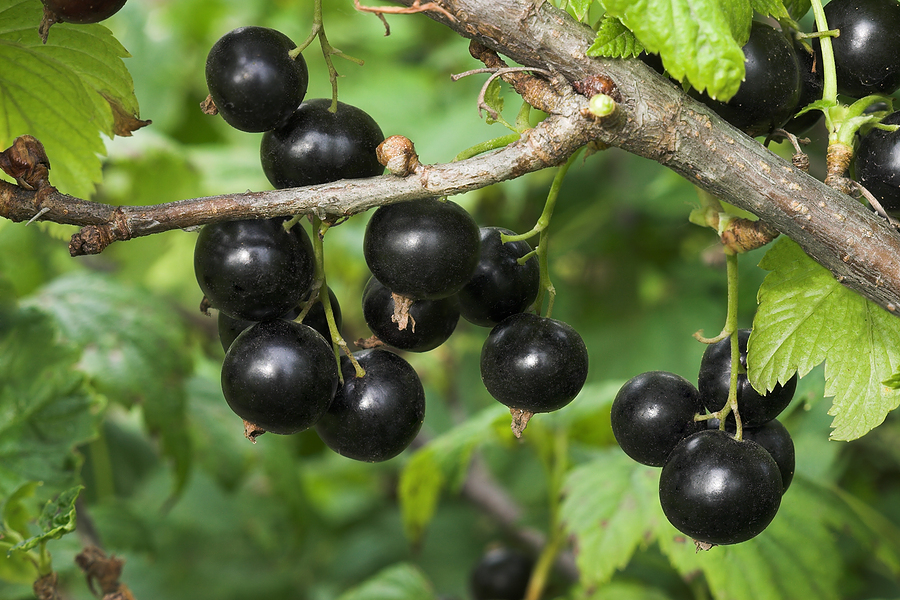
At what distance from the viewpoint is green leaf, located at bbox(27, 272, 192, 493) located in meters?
1.87

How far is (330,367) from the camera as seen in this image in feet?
2.79

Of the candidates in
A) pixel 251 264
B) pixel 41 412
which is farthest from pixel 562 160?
pixel 41 412

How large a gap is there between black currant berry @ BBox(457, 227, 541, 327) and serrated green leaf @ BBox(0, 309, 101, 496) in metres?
0.82

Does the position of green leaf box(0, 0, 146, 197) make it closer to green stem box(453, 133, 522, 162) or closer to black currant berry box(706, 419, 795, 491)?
green stem box(453, 133, 522, 162)

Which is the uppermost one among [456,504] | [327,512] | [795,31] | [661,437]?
[795,31]

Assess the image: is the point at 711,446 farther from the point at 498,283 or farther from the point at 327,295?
the point at 327,295

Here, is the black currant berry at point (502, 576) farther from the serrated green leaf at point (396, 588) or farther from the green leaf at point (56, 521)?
the green leaf at point (56, 521)

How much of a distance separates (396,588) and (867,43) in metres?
1.46

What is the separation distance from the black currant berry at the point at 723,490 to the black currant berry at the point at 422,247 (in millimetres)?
316

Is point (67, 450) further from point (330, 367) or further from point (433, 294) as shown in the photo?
point (433, 294)

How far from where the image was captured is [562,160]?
769 millimetres

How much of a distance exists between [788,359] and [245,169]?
1993 millimetres

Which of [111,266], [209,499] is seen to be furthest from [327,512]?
[111,266]

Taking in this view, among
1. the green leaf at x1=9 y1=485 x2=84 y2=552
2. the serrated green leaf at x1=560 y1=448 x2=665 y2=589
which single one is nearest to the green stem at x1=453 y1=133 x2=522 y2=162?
the green leaf at x1=9 y1=485 x2=84 y2=552
